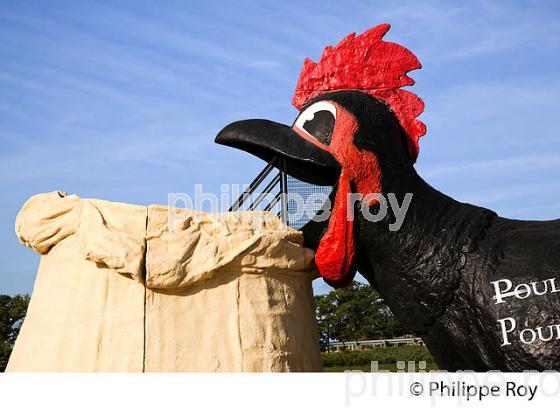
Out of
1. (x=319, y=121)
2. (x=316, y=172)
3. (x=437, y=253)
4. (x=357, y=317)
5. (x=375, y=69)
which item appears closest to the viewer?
(x=437, y=253)

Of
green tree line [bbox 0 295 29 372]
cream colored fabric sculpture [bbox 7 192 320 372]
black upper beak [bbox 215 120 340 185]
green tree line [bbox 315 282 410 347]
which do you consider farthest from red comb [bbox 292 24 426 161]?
green tree line [bbox 315 282 410 347]

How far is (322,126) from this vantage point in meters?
4.86

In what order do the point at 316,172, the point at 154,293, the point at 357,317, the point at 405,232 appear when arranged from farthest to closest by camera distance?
1. the point at 357,317
2. the point at 316,172
3. the point at 405,232
4. the point at 154,293

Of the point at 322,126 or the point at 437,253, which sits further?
the point at 322,126

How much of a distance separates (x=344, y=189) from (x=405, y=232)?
0.48 m

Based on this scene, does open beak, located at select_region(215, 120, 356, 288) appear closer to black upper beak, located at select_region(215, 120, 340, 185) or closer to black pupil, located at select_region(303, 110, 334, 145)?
black upper beak, located at select_region(215, 120, 340, 185)

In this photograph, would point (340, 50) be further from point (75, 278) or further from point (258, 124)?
point (75, 278)

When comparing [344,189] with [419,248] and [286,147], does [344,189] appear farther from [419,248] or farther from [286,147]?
[419,248]

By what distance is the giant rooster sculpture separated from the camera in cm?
419

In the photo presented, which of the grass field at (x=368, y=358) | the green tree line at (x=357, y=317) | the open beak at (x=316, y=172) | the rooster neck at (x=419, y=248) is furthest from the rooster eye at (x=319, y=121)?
the green tree line at (x=357, y=317)

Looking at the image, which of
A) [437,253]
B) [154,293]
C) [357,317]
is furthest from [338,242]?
[357,317]

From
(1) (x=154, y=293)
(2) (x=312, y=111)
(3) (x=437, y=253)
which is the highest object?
(2) (x=312, y=111)

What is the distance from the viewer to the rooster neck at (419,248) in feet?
14.6

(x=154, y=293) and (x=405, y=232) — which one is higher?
(x=405, y=232)
